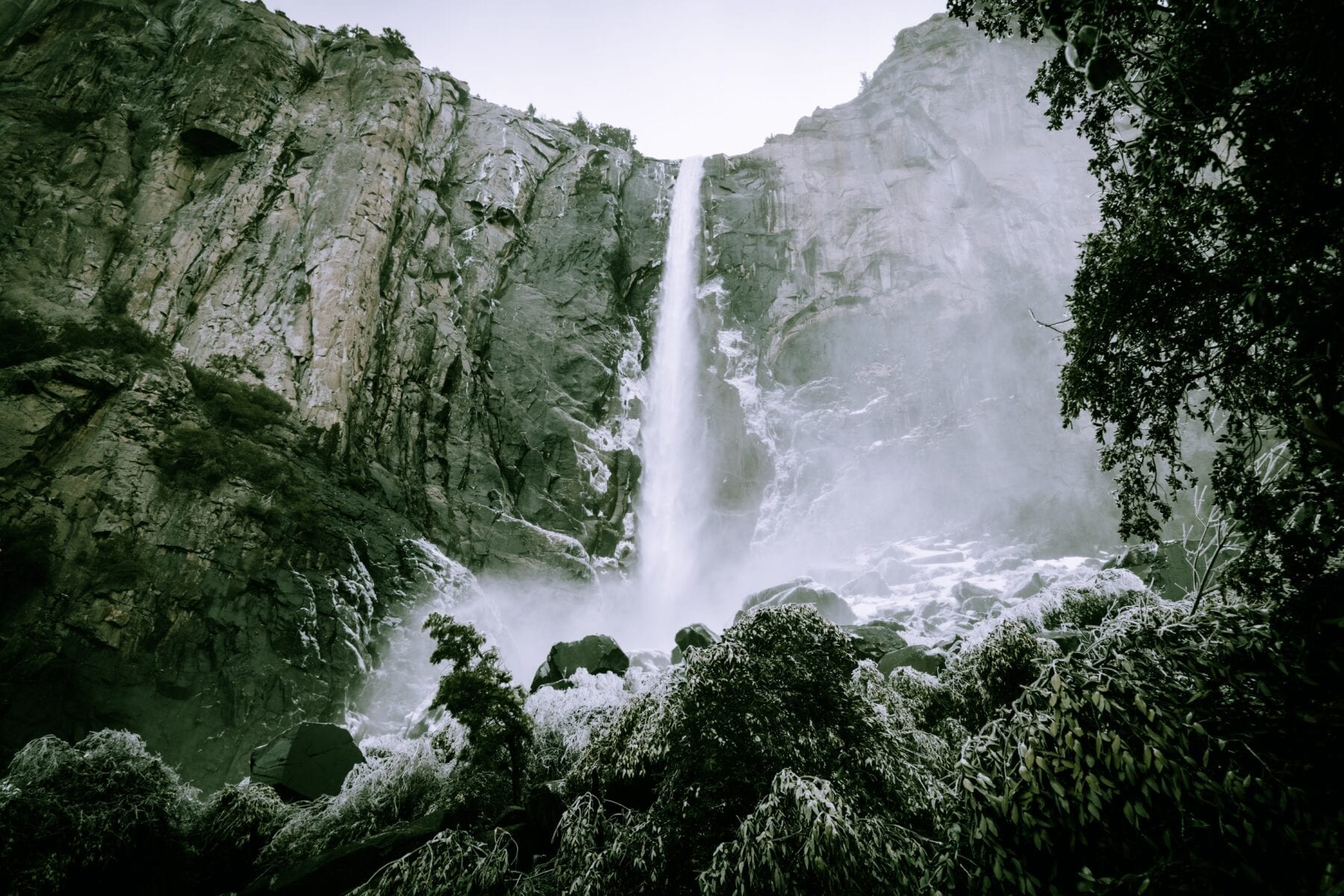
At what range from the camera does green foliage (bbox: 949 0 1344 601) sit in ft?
13.7

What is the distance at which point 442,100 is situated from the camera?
4162 cm

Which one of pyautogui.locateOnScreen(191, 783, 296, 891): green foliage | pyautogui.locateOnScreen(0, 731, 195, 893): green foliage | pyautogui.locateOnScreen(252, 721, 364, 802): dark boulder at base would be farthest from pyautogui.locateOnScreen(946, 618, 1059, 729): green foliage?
pyautogui.locateOnScreen(0, 731, 195, 893): green foliage

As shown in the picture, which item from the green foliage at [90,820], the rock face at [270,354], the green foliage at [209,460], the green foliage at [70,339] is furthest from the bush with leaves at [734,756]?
the green foliage at [70,339]

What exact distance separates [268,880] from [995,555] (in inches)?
1615

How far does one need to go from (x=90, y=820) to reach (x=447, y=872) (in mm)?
5865

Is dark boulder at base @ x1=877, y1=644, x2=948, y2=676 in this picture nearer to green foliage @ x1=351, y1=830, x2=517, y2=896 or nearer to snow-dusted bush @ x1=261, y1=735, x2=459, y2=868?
snow-dusted bush @ x1=261, y1=735, x2=459, y2=868

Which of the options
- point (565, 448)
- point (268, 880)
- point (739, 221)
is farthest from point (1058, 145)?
point (268, 880)

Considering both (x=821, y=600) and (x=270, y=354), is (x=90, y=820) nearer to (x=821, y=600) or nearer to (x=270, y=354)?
(x=270, y=354)

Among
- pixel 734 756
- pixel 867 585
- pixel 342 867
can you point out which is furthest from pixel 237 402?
pixel 867 585

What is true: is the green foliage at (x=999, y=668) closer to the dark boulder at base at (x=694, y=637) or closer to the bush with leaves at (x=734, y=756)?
the bush with leaves at (x=734, y=756)

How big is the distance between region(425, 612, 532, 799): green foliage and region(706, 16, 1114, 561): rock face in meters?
32.7

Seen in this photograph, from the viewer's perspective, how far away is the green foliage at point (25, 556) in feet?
57.7

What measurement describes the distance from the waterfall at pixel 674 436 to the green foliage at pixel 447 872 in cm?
3000

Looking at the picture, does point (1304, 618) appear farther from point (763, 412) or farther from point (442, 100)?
point (442, 100)
